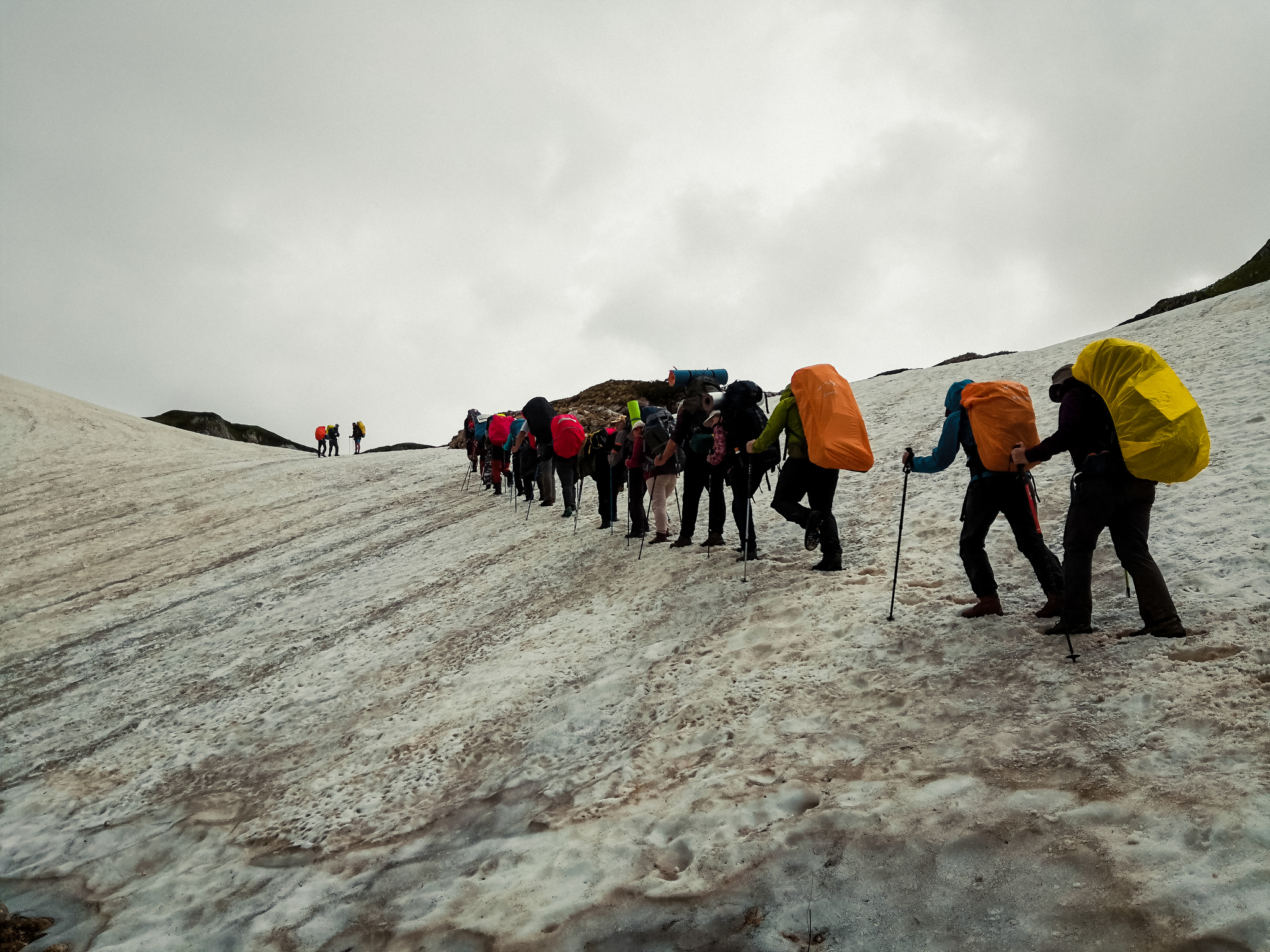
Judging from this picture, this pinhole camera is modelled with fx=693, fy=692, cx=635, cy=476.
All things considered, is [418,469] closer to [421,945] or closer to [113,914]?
[113,914]

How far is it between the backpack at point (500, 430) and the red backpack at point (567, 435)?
447 cm

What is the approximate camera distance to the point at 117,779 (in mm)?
7273

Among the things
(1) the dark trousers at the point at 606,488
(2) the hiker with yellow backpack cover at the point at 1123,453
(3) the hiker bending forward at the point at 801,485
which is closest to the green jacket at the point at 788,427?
(3) the hiker bending forward at the point at 801,485

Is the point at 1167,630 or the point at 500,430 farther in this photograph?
the point at 500,430

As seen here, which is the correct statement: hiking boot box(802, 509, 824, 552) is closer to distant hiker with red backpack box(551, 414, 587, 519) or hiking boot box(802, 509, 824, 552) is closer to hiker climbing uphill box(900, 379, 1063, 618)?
hiker climbing uphill box(900, 379, 1063, 618)

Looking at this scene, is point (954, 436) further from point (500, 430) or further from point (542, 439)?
point (500, 430)

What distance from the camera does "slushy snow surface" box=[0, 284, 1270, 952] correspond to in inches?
137

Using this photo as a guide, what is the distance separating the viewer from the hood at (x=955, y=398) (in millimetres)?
6641

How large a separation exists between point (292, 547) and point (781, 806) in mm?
15945

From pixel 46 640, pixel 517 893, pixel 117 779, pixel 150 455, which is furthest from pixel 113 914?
pixel 150 455

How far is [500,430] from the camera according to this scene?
770 inches

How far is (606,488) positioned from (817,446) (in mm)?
6734

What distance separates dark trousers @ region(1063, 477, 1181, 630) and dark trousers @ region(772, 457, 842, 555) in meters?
3.14

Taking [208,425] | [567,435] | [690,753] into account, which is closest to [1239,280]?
[567,435]
